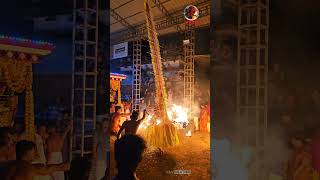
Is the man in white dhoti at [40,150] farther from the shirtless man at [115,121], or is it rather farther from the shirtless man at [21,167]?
the shirtless man at [115,121]

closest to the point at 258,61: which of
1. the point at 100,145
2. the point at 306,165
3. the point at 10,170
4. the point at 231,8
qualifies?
the point at 231,8

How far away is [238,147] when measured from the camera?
4.81m

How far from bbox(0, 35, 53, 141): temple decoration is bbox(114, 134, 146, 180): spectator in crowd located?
319 cm

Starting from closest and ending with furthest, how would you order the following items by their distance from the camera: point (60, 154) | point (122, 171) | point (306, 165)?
point (122, 171) < point (306, 165) < point (60, 154)

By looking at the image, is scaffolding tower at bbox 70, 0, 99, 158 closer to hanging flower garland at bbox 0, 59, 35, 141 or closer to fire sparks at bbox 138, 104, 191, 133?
hanging flower garland at bbox 0, 59, 35, 141

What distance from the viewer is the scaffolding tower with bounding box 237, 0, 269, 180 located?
4.59 m

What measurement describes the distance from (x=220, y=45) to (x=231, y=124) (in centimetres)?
124

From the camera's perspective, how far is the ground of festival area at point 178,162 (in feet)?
24.9

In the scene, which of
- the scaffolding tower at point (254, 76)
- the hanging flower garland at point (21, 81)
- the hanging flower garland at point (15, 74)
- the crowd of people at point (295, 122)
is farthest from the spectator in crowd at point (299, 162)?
the hanging flower garland at point (15, 74)

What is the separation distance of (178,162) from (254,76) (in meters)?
4.73

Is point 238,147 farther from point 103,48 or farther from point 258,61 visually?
point 103,48

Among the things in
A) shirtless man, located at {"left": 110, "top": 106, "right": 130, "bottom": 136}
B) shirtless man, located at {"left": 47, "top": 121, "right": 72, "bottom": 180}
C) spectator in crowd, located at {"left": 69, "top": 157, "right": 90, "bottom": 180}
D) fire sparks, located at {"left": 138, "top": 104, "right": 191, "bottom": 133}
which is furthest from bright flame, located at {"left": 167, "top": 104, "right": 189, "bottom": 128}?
spectator in crowd, located at {"left": 69, "top": 157, "right": 90, "bottom": 180}

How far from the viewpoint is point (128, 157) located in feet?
8.02

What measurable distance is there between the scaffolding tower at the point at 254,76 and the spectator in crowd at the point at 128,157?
8.65ft
